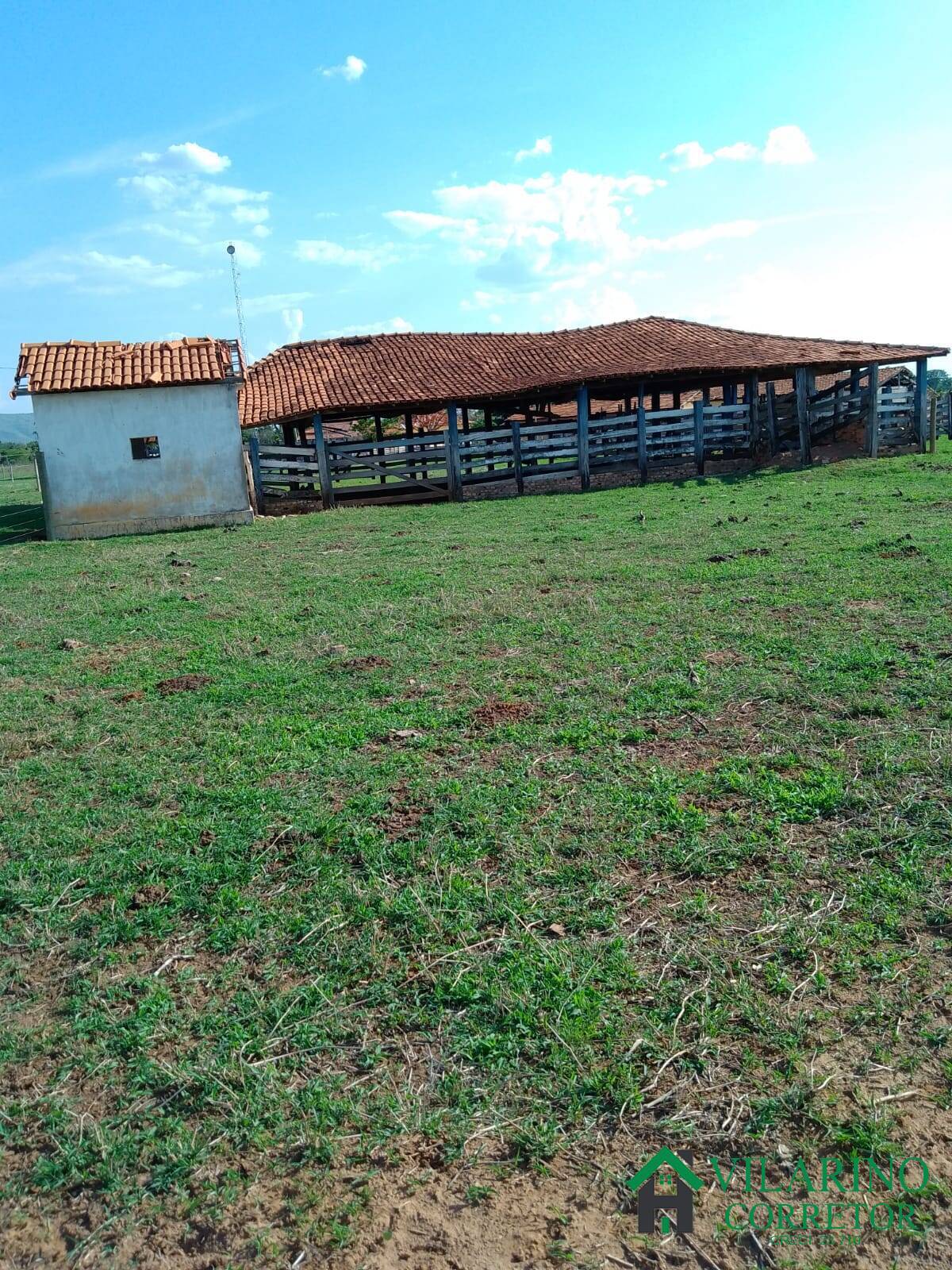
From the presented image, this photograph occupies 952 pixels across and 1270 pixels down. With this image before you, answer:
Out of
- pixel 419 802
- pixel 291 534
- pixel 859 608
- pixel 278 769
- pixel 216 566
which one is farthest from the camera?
pixel 291 534

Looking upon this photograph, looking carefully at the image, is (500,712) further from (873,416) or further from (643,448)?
Result: (873,416)

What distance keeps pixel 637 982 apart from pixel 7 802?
3.40 metres

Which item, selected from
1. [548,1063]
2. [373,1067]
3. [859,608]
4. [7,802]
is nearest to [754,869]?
[548,1063]

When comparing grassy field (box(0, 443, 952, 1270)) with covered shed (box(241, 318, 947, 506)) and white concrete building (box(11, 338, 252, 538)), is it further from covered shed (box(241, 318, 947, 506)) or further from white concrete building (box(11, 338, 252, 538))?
covered shed (box(241, 318, 947, 506))

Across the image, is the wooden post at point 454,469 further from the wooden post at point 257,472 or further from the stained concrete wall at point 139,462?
the stained concrete wall at point 139,462

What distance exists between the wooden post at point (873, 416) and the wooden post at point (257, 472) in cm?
1583

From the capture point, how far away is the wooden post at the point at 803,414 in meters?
23.1

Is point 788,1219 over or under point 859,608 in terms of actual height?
under

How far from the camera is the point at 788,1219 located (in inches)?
84.8

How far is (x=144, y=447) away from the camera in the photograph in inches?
788

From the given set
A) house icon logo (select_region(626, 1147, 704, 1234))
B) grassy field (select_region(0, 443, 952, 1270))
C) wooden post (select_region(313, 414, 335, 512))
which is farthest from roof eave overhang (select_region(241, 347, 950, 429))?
house icon logo (select_region(626, 1147, 704, 1234))

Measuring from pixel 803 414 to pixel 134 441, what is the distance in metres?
16.9

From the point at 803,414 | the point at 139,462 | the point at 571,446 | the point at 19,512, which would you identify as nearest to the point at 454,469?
the point at 571,446

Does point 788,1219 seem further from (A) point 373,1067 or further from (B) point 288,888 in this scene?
(B) point 288,888
